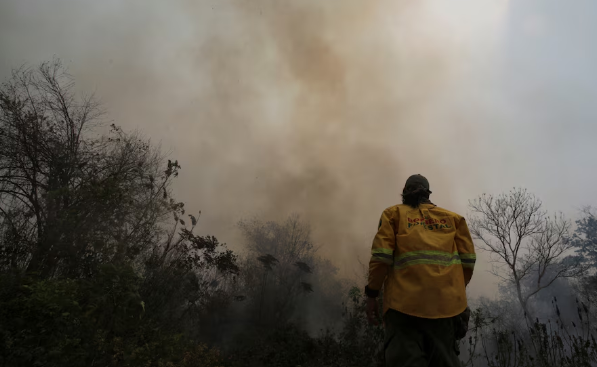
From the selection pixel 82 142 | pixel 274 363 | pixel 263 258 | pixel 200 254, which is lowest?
pixel 274 363

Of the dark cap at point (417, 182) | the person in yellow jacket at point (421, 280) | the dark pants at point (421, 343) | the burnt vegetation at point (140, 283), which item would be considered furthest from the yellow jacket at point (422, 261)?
the burnt vegetation at point (140, 283)

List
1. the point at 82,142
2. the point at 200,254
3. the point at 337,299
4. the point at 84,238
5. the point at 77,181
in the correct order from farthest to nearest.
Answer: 1. the point at 337,299
2. the point at 82,142
3. the point at 200,254
4. the point at 77,181
5. the point at 84,238

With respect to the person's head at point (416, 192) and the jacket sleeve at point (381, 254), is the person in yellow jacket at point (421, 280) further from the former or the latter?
the person's head at point (416, 192)

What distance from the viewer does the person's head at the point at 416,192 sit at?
257cm

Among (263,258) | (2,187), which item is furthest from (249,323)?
(2,187)

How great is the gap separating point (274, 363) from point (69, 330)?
16.7ft

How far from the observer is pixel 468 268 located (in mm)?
2396

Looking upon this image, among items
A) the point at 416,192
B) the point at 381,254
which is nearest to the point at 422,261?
the point at 381,254

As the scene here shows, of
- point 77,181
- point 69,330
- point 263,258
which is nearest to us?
point 69,330

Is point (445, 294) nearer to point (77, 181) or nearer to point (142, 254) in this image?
point (142, 254)

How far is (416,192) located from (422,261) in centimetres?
64

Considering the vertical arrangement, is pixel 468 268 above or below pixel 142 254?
below

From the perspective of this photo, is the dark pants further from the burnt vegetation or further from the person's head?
the burnt vegetation

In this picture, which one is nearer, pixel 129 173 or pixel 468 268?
pixel 468 268
